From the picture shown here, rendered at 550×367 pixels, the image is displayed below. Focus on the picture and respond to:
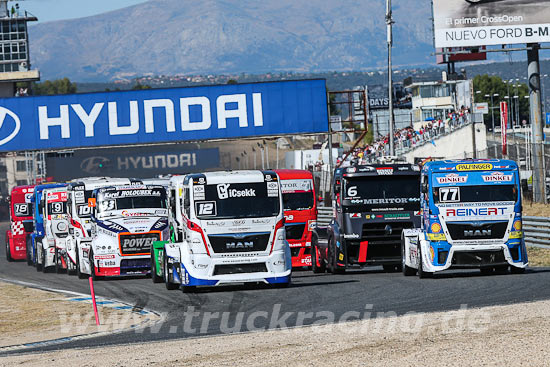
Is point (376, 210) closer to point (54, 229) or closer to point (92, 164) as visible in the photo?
point (54, 229)

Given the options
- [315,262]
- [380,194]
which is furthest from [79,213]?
[380,194]

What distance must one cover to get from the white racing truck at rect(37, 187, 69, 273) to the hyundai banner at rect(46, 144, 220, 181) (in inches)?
1498

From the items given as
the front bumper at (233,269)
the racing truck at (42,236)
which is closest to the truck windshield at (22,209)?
the racing truck at (42,236)

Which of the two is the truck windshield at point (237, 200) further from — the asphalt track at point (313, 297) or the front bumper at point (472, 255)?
the front bumper at point (472, 255)

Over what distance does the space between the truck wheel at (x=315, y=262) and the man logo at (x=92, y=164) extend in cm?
5526

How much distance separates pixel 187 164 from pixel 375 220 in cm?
5124

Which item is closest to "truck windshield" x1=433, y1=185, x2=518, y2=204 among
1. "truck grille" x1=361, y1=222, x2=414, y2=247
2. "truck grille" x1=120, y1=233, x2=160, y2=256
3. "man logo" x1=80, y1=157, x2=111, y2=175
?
"truck grille" x1=361, y1=222, x2=414, y2=247

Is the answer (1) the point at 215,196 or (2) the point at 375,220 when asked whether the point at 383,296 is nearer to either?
(1) the point at 215,196

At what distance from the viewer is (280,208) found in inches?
848

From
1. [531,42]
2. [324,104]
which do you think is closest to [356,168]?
[324,104]

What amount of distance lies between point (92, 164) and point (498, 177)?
63.9m

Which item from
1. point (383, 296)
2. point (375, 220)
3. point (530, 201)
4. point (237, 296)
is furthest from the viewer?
point (530, 201)

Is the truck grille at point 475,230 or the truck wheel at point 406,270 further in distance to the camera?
the truck wheel at point 406,270

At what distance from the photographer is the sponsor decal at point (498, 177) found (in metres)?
21.9
